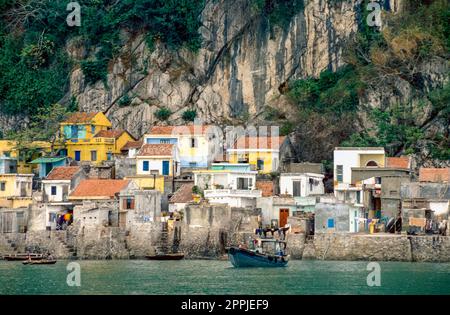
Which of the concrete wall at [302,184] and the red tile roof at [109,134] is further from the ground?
the red tile roof at [109,134]

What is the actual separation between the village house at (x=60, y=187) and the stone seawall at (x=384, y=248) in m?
15.9

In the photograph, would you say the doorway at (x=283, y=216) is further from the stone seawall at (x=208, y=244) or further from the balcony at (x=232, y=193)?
the stone seawall at (x=208, y=244)

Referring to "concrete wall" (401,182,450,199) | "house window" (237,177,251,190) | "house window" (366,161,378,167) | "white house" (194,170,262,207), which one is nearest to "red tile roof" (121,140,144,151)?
"white house" (194,170,262,207)

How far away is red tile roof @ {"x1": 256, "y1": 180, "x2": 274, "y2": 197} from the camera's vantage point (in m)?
85.5

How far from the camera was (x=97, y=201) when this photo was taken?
3285 inches

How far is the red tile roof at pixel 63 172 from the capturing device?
288ft

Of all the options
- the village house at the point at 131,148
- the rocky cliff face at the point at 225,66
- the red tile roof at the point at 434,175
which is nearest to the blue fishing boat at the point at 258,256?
the red tile roof at the point at 434,175

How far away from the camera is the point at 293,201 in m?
83.6

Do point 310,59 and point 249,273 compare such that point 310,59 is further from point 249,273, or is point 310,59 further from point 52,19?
point 249,273

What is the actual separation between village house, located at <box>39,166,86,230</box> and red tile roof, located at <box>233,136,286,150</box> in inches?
370

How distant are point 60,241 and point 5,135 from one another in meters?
17.8

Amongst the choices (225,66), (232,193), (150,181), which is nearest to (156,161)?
(150,181)

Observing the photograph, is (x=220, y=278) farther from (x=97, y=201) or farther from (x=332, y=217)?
(x=97, y=201)
